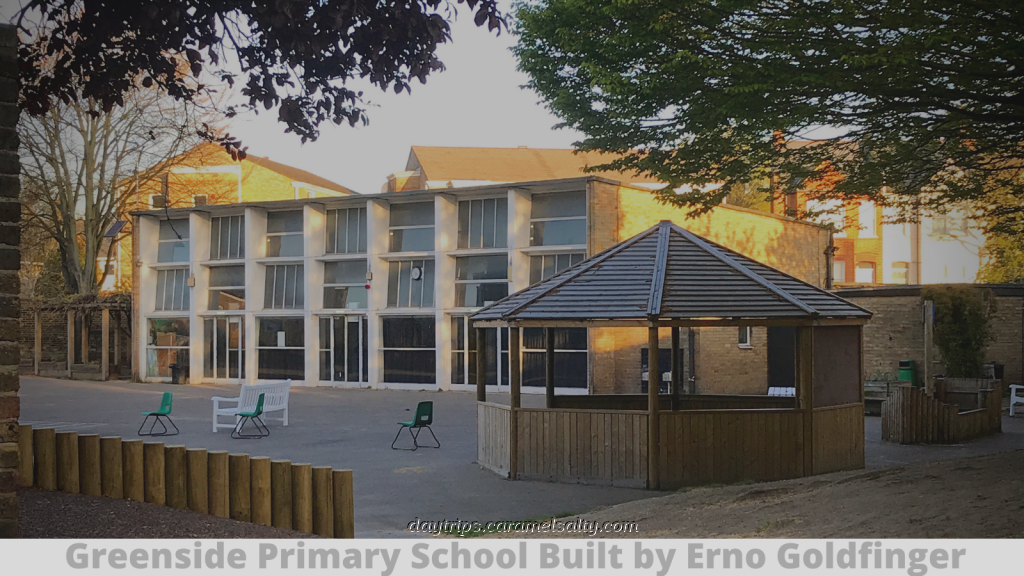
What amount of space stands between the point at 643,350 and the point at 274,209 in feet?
50.1

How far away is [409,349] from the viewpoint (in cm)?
3275

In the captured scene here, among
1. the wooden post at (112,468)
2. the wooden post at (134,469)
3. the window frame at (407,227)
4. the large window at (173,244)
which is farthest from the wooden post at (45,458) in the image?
the large window at (173,244)

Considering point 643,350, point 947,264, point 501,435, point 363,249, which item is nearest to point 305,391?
point 363,249

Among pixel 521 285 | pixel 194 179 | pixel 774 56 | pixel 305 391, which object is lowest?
pixel 305 391

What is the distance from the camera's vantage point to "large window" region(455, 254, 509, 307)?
31.2 meters

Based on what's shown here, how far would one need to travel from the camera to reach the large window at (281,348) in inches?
1371

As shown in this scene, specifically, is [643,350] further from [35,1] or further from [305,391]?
[35,1]

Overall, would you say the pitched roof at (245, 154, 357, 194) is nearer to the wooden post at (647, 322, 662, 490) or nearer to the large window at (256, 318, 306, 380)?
the large window at (256, 318, 306, 380)

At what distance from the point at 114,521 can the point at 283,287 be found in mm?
28639

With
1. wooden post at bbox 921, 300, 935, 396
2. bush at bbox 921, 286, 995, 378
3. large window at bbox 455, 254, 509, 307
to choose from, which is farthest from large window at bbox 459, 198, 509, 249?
wooden post at bbox 921, 300, 935, 396

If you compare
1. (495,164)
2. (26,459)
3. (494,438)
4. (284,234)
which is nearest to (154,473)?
(26,459)

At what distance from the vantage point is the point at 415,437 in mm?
17531

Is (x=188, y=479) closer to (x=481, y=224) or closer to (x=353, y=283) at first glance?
(x=481, y=224)

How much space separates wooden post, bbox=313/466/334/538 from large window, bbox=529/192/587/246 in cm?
2151
